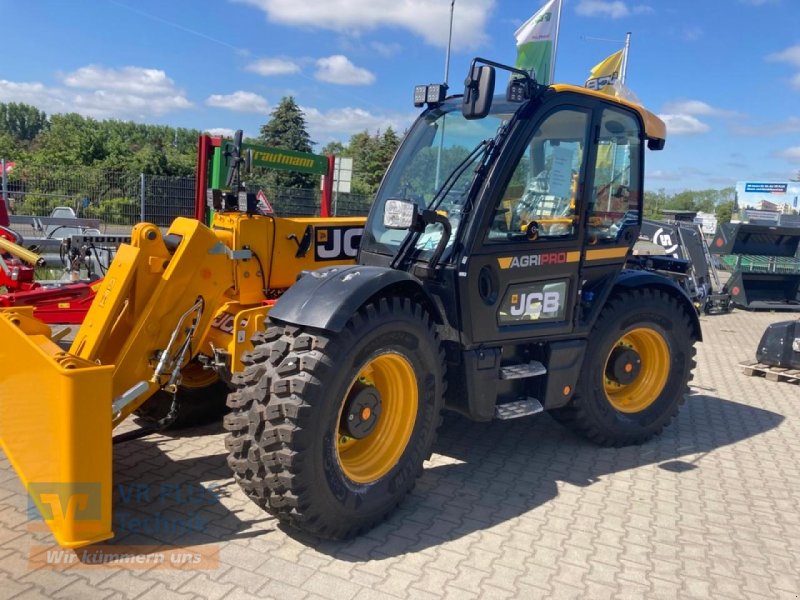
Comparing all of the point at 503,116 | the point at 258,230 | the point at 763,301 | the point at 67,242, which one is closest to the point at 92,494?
the point at 258,230

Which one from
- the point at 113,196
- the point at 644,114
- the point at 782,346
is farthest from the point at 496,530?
the point at 113,196

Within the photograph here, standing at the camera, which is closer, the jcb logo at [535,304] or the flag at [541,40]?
the jcb logo at [535,304]

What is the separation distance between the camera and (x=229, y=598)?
279 cm

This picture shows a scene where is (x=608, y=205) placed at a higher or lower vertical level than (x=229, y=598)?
higher

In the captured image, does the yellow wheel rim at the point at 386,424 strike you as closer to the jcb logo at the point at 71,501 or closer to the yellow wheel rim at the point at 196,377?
the jcb logo at the point at 71,501

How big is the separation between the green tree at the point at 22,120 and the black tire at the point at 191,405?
9560 cm

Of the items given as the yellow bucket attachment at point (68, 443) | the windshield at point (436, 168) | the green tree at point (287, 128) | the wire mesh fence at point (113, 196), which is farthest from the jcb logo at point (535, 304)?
the green tree at point (287, 128)

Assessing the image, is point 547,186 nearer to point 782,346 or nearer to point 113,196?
point 782,346

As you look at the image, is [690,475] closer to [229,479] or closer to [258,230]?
[229,479]

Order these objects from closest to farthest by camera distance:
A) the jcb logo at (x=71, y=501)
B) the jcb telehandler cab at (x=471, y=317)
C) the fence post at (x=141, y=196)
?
1. the jcb logo at (x=71, y=501)
2. the jcb telehandler cab at (x=471, y=317)
3. the fence post at (x=141, y=196)

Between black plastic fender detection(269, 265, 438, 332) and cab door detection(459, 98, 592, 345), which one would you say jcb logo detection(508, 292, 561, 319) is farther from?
black plastic fender detection(269, 265, 438, 332)

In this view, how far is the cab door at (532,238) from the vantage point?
3.89m

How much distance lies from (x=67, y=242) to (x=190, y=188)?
25.5ft

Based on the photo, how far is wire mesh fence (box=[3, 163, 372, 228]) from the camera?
46.4 feet
